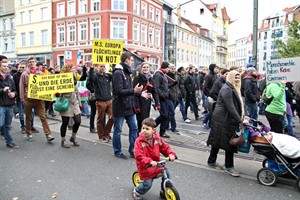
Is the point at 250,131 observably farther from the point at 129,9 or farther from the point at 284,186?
the point at 129,9

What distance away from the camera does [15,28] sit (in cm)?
5084

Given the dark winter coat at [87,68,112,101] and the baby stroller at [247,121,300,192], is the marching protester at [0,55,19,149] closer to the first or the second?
the dark winter coat at [87,68,112,101]

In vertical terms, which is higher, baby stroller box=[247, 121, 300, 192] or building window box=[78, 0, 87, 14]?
building window box=[78, 0, 87, 14]

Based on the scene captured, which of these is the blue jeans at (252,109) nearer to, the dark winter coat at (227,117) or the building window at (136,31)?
the dark winter coat at (227,117)

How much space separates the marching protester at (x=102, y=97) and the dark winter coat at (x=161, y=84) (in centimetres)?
119

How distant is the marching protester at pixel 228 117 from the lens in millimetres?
5148

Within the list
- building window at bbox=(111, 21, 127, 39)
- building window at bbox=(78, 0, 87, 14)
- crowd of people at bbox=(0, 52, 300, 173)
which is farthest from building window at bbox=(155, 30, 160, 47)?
crowd of people at bbox=(0, 52, 300, 173)

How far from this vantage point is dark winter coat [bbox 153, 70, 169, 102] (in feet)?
25.4

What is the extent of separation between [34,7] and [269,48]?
6342cm

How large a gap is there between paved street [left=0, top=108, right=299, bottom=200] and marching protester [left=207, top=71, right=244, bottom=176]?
1.54 feet

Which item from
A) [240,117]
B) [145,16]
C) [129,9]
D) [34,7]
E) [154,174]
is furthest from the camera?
[34,7]

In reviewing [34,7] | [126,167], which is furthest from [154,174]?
[34,7]

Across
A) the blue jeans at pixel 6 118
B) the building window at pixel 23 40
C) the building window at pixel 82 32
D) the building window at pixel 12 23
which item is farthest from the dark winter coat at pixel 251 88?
the building window at pixel 12 23

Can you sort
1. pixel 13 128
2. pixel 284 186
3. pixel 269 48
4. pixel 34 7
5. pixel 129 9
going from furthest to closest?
1. pixel 269 48
2. pixel 34 7
3. pixel 129 9
4. pixel 13 128
5. pixel 284 186
